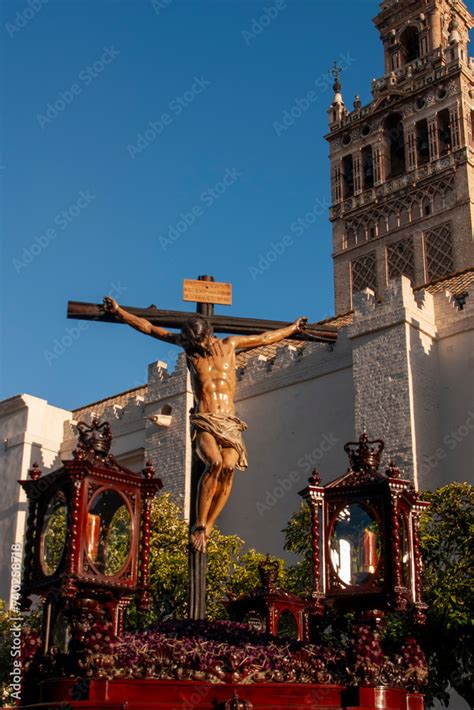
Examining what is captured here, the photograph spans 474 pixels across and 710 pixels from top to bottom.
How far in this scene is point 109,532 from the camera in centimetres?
716

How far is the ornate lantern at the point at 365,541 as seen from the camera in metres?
7.06

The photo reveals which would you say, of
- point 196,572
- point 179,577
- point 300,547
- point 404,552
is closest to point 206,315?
point 196,572

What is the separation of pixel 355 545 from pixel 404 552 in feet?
1.45

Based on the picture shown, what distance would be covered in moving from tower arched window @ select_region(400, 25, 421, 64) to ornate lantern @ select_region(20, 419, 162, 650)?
41.3m

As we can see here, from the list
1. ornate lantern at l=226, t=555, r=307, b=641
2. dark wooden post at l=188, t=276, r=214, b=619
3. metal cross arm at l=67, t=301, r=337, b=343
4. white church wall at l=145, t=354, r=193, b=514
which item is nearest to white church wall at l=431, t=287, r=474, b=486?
white church wall at l=145, t=354, r=193, b=514

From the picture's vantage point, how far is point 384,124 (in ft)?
141

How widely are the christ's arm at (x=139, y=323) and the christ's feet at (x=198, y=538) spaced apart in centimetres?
168

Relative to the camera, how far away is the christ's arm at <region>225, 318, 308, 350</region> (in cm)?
853

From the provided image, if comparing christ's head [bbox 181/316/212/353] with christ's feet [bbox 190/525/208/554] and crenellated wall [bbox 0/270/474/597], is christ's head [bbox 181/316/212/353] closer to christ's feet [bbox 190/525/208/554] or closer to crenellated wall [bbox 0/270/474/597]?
christ's feet [bbox 190/525/208/554]

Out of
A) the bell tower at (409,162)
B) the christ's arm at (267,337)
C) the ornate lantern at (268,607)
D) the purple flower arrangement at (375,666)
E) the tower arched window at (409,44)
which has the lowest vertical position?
the purple flower arrangement at (375,666)

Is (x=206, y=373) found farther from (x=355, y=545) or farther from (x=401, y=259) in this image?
(x=401, y=259)

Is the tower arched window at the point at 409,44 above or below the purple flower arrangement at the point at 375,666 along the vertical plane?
above

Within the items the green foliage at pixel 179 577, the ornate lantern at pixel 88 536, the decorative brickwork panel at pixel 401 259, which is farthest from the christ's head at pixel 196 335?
the decorative brickwork panel at pixel 401 259

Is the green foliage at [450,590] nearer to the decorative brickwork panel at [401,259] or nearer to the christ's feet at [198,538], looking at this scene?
the christ's feet at [198,538]
